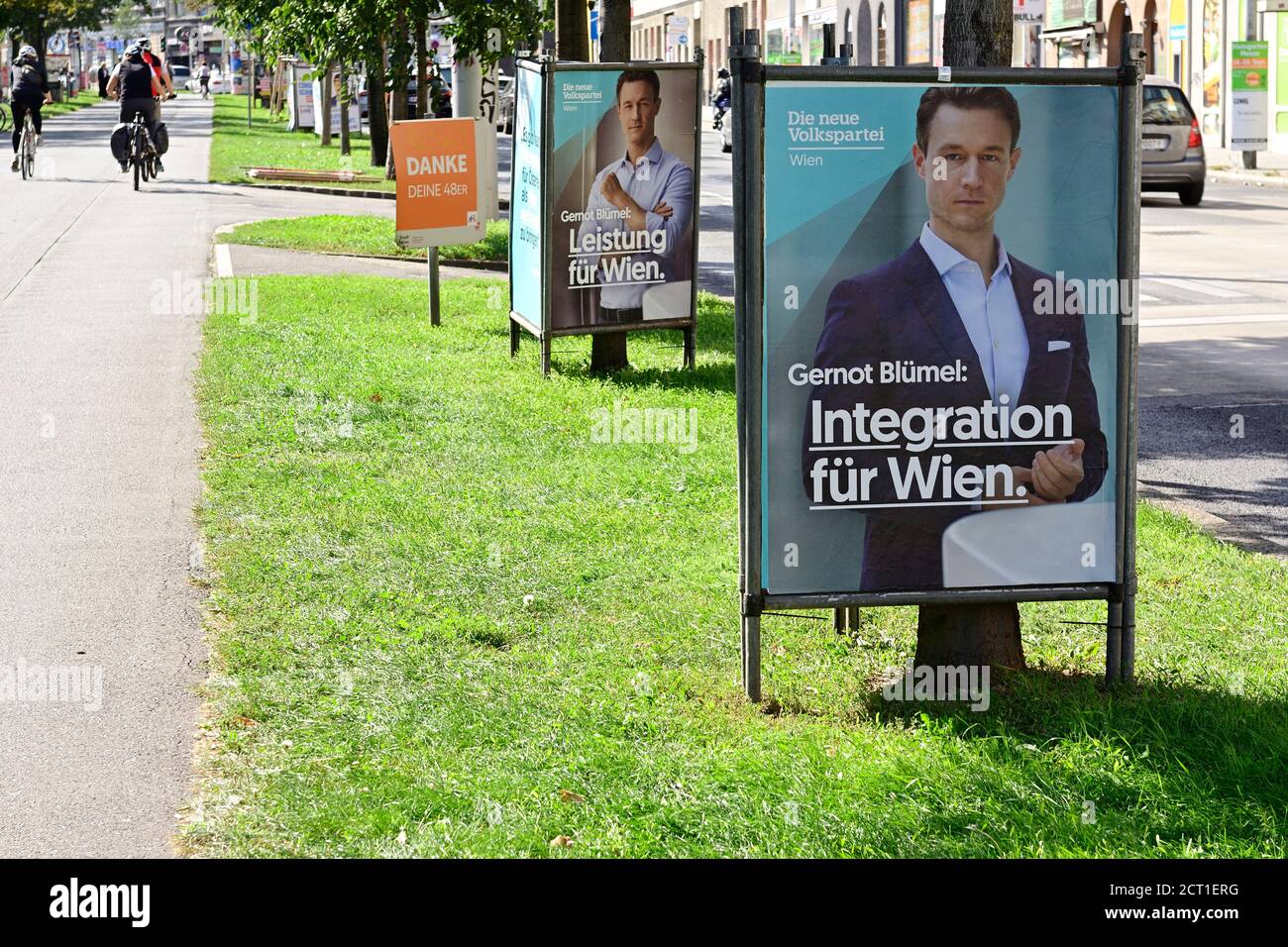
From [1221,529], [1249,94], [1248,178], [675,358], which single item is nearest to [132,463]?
[675,358]

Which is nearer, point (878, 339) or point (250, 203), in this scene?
point (878, 339)

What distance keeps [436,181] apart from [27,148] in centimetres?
2041

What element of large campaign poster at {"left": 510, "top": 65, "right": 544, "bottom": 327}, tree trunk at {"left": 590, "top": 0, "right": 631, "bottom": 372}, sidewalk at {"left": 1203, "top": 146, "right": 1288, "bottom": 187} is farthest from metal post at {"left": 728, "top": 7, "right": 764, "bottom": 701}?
sidewalk at {"left": 1203, "top": 146, "right": 1288, "bottom": 187}

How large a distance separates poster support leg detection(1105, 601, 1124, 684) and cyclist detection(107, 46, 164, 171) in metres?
25.0

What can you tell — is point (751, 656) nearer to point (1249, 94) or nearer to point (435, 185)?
point (435, 185)

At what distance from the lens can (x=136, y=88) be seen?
28109 mm

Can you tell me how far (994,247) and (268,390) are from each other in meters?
6.51

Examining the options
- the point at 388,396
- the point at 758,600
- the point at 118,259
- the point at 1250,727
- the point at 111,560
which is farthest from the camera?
the point at 118,259

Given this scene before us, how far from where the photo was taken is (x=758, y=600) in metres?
5.20

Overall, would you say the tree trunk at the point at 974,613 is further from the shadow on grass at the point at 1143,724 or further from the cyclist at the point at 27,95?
the cyclist at the point at 27,95

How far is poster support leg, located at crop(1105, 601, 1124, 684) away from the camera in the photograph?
17.4 feet
